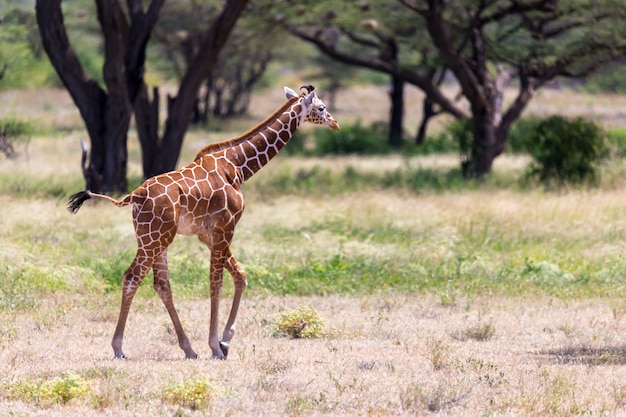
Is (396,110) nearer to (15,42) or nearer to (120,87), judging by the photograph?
(15,42)

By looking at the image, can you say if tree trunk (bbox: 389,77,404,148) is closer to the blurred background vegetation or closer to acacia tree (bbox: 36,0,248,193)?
the blurred background vegetation

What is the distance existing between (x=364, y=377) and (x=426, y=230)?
756cm

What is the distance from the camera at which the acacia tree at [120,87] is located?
17.0 m

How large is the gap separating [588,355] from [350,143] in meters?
22.8

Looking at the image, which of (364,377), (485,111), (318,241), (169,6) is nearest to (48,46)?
(318,241)

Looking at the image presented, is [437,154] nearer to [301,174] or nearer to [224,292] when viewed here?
[301,174]

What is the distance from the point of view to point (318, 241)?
1398 cm

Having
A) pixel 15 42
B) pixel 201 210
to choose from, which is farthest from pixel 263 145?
pixel 15 42

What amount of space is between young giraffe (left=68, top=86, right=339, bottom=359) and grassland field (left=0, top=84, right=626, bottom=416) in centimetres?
43

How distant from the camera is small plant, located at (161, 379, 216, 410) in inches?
259

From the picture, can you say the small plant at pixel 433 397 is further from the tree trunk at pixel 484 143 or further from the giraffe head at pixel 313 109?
the tree trunk at pixel 484 143

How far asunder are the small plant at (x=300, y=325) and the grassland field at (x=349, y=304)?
10cm

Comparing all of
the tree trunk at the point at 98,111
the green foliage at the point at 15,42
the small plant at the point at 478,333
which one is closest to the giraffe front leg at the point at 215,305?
the small plant at the point at 478,333

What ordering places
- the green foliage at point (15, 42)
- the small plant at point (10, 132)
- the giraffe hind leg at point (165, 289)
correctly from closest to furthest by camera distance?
1. the giraffe hind leg at point (165, 289)
2. the small plant at point (10, 132)
3. the green foliage at point (15, 42)
